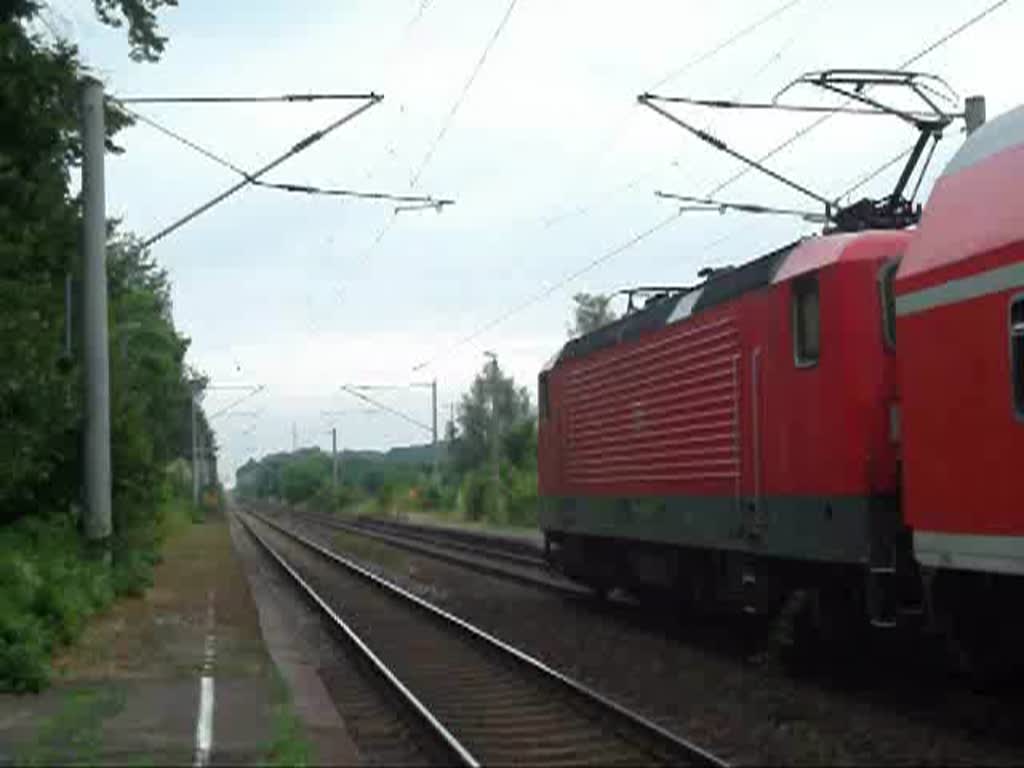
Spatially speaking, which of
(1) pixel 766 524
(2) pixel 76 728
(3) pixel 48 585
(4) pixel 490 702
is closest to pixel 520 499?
(3) pixel 48 585

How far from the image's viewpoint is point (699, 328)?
52.8 feet

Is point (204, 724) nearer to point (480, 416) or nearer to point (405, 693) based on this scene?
point (405, 693)

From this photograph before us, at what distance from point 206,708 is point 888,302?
20.2ft

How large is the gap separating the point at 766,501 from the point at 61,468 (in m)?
12.8

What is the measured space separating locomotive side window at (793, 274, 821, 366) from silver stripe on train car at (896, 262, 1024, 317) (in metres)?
1.78

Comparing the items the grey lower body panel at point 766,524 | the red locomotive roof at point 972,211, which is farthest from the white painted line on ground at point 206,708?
the red locomotive roof at point 972,211

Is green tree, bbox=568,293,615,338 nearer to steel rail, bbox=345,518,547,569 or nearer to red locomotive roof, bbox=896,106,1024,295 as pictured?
steel rail, bbox=345,518,547,569

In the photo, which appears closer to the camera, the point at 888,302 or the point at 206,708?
the point at 888,302

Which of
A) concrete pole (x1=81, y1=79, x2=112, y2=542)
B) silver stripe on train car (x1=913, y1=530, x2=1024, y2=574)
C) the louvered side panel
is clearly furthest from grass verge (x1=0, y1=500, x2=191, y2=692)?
silver stripe on train car (x1=913, y1=530, x2=1024, y2=574)

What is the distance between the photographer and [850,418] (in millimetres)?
12258

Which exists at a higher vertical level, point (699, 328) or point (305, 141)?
point (305, 141)

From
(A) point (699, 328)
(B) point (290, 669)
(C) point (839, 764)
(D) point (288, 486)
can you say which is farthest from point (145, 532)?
(D) point (288, 486)

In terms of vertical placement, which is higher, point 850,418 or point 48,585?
point 850,418

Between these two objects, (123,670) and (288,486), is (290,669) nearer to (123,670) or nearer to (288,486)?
(123,670)
